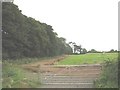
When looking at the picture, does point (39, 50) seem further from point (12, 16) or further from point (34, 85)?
point (34, 85)

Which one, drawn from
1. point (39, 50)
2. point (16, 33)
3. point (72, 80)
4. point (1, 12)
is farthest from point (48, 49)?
point (72, 80)

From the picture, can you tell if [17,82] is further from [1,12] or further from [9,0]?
[9,0]

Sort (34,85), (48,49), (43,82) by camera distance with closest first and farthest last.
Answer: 1. (34,85)
2. (43,82)
3. (48,49)

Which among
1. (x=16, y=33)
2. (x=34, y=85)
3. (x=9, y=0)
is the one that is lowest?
(x=34, y=85)

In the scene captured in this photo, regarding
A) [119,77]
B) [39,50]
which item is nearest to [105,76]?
[119,77]

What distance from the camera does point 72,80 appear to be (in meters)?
14.4

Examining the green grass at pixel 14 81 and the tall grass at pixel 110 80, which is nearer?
the tall grass at pixel 110 80

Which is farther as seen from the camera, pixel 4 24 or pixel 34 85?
pixel 4 24

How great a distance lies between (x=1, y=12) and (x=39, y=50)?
50.6 ft

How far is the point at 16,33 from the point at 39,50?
1179 cm

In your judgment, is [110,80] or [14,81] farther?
[14,81]

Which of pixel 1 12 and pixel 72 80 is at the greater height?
pixel 1 12

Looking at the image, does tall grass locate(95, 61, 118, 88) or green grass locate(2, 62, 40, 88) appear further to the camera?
green grass locate(2, 62, 40, 88)

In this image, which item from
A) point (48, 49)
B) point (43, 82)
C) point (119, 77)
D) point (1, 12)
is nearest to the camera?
point (119, 77)
